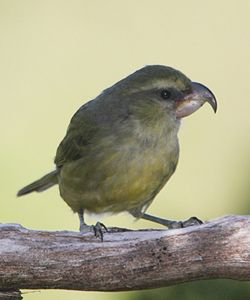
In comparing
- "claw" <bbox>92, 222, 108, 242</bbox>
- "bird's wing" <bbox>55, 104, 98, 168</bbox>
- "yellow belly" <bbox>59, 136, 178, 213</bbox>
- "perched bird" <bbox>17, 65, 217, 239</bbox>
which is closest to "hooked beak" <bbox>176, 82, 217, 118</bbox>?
"perched bird" <bbox>17, 65, 217, 239</bbox>

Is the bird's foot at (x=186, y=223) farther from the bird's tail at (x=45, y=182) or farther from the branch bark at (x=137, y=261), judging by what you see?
the bird's tail at (x=45, y=182)

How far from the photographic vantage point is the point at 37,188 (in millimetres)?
5660

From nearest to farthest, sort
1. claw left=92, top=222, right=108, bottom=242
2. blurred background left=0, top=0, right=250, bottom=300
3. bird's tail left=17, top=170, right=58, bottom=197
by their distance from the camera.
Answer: claw left=92, top=222, right=108, bottom=242 → bird's tail left=17, top=170, right=58, bottom=197 → blurred background left=0, top=0, right=250, bottom=300

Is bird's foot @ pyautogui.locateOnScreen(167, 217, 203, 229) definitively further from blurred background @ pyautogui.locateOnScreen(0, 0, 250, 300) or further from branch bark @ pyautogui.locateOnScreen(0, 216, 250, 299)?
blurred background @ pyautogui.locateOnScreen(0, 0, 250, 300)

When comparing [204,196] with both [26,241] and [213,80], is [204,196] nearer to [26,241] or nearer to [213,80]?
[213,80]

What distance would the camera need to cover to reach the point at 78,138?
506 cm

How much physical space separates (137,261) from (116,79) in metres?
3.66

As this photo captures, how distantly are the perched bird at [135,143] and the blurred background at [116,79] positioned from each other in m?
1.32

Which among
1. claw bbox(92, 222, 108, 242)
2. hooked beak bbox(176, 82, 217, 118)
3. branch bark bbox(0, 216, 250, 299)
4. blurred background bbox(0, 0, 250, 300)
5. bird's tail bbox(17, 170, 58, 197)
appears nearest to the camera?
branch bark bbox(0, 216, 250, 299)

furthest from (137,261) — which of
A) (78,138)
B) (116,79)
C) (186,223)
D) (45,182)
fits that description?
(116,79)

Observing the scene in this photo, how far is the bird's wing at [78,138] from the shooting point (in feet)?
16.3

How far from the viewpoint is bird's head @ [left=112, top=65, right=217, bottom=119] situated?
15.3 ft

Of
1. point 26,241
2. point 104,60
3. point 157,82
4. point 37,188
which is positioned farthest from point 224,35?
point 26,241

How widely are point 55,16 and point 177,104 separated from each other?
3816 millimetres
